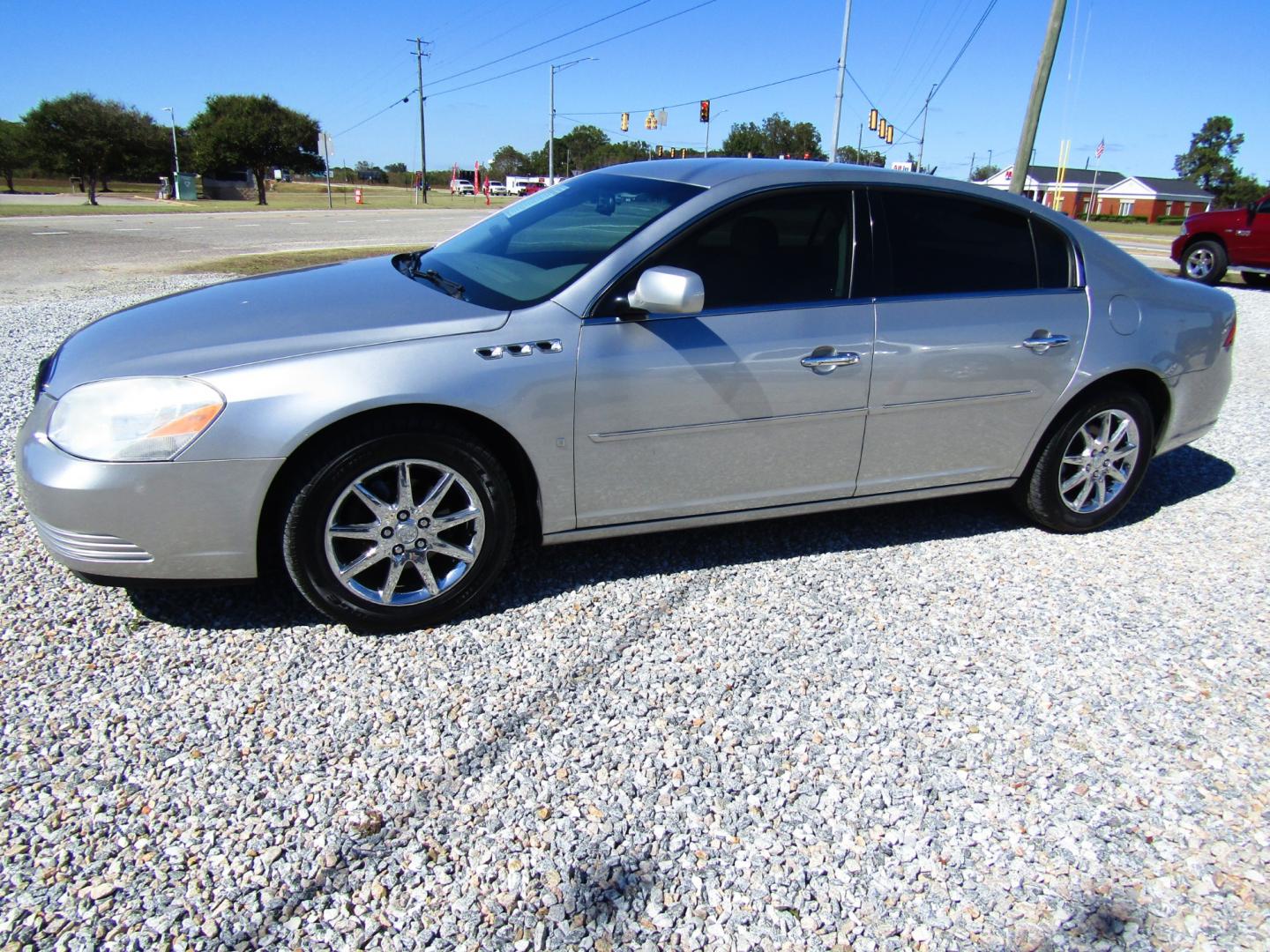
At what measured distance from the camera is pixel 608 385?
321 centimetres

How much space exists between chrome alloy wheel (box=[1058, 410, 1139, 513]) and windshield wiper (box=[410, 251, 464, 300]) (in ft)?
9.32

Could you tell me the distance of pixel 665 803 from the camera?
A: 2.44m

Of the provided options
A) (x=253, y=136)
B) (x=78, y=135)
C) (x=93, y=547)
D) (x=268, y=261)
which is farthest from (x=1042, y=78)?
(x=253, y=136)

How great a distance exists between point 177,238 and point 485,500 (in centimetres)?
1880

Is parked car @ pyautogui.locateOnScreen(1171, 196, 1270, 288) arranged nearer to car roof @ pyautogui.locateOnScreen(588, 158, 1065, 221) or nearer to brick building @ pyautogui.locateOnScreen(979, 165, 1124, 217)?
car roof @ pyautogui.locateOnScreen(588, 158, 1065, 221)

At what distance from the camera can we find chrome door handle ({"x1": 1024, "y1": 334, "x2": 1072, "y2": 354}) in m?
3.88

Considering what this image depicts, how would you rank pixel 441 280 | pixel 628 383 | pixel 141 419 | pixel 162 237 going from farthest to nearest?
1. pixel 162 237
2. pixel 441 280
3. pixel 628 383
4. pixel 141 419

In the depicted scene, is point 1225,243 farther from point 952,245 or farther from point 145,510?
point 145,510

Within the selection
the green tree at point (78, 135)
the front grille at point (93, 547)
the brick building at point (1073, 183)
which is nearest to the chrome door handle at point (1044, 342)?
the front grille at point (93, 547)

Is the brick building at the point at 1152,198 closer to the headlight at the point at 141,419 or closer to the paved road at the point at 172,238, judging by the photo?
the paved road at the point at 172,238

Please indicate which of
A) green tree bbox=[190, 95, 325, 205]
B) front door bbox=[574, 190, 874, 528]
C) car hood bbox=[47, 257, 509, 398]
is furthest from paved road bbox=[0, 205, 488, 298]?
green tree bbox=[190, 95, 325, 205]

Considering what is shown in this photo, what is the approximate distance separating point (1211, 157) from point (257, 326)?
413 ft

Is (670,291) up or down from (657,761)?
up

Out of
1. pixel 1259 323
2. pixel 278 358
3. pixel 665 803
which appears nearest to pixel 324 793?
pixel 665 803
